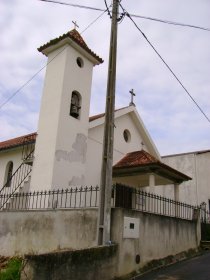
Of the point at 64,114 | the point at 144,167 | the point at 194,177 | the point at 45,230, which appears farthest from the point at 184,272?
the point at 194,177

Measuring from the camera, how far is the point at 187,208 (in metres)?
13.1

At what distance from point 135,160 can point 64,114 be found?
3.73 meters

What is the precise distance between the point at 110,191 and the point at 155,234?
2.40 meters

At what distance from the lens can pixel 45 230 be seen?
1037cm

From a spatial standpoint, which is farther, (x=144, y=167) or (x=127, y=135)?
(x=127, y=135)

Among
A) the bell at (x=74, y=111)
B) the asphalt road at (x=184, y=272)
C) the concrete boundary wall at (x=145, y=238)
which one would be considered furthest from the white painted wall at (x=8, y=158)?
the asphalt road at (x=184, y=272)

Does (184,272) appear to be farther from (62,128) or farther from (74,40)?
(74,40)

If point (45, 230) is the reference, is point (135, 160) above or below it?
above

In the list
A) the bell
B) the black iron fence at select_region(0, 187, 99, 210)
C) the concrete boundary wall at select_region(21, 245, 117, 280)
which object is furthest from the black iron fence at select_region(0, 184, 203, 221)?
the bell

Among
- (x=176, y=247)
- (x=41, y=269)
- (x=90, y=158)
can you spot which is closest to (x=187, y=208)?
(x=176, y=247)

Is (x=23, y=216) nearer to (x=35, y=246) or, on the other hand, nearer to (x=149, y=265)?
(x=35, y=246)

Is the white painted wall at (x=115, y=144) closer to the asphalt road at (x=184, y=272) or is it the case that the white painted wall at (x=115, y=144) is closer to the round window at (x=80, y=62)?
the round window at (x=80, y=62)

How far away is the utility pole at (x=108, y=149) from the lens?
27.1 ft

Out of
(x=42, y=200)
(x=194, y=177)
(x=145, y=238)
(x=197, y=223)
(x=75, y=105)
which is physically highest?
(x=75, y=105)
